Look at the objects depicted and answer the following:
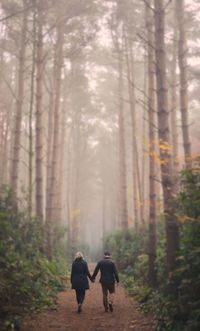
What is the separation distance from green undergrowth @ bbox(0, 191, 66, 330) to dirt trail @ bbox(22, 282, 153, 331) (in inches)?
12.3

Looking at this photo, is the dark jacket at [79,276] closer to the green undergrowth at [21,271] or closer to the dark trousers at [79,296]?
the dark trousers at [79,296]

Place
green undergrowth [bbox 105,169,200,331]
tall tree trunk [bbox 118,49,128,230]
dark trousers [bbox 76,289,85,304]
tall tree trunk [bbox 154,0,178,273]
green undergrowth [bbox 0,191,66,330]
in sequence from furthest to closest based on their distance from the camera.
Answer: 1. tall tree trunk [bbox 118,49,128,230]
2. dark trousers [bbox 76,289,85,304]
3. tall tree trunk [bbox 154,0,178,273]
4. green undergrowth [bbox 0,191,66,330]
5. green undergrowth [bbox 105,169,200,331]

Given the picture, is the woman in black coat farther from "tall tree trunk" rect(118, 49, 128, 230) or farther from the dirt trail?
"tall tree trunk" rect(118, 49, 128, 230)

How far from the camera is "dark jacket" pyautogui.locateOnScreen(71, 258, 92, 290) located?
33.5ft

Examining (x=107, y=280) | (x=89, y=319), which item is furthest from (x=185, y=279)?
(x=107, y=280)

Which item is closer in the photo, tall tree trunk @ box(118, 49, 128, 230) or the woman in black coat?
the woman in black coat

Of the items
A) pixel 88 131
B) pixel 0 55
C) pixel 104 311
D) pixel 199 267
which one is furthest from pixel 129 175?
pixel 199 267

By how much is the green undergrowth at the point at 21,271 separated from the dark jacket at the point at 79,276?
771mm

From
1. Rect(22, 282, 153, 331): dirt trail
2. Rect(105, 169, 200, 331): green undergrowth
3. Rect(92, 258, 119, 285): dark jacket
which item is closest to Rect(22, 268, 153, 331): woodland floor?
Rect(22, 282, 153, 331): dirt trail

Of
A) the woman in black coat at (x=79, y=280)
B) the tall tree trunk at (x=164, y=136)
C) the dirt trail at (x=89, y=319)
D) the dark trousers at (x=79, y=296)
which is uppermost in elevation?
the tall tree trunk at (x=164, y=136)

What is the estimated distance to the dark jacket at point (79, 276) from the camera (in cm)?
1020

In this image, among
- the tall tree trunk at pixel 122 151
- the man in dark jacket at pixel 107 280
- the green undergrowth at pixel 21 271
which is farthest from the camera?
the tall tree trunk at pixel 122 151

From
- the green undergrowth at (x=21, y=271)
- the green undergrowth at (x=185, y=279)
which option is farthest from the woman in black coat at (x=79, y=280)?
the green undergrowth at (x=185, y=279)

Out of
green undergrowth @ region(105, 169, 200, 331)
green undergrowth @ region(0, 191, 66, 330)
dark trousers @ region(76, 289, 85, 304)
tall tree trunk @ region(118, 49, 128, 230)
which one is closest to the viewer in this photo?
green undergrowth @ region(105, 169, 200, 331)
